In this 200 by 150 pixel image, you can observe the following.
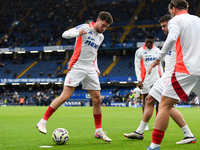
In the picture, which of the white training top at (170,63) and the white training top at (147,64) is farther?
the white training top at (147,64)

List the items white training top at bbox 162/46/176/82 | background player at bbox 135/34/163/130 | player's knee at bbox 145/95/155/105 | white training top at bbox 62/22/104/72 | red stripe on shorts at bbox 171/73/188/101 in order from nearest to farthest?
1. red stripe on shorts at bbox 171/73/188/101
2. white training top at bbox 162/46/176/82
3. player's knee at bbox 145/95/155/105
4. white training top at bbox 62/22/104/72
5. background player at bbox 135/34/163/130

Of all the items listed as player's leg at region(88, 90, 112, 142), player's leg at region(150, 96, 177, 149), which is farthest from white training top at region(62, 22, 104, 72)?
Result: player's leg at region(150, 96, 177, 149)

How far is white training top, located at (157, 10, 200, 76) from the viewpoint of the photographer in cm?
494

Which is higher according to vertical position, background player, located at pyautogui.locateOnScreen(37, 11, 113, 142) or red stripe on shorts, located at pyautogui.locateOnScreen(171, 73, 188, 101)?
background player, located at pyautogui.locateOnScreen(37, 11, 113, 142)

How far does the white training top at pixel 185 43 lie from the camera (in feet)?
16.2

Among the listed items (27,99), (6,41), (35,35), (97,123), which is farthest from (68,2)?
(97,123)

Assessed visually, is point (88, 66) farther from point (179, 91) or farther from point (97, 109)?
point (179, 91)

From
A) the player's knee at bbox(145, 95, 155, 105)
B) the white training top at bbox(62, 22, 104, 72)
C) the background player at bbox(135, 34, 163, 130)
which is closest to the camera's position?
the player's knee at bbox(145, 95, 155, 105)

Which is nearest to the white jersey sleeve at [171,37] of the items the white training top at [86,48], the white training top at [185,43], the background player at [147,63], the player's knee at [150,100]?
the white training top at [185,43]

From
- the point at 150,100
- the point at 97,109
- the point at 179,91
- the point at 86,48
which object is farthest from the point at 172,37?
the point at 97,109

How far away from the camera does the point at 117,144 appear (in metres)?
6.56

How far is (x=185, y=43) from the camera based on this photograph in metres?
5.04

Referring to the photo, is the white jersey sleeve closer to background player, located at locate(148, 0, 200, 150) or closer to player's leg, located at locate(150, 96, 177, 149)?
background player, located at locate(148, 0, 200, 150)

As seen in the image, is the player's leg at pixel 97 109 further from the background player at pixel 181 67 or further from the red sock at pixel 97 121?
the background player at pixel 181 67
